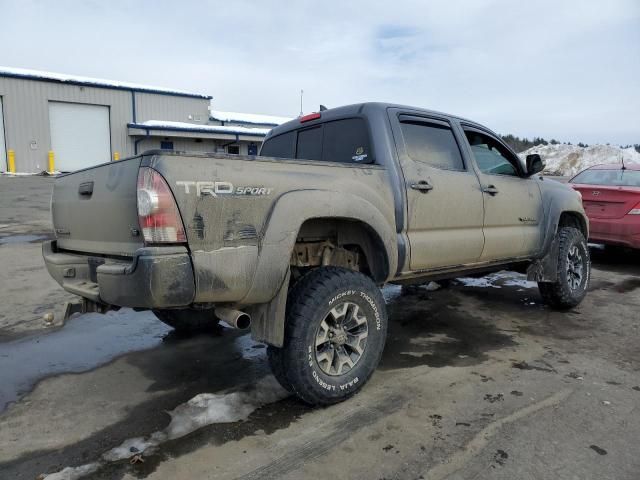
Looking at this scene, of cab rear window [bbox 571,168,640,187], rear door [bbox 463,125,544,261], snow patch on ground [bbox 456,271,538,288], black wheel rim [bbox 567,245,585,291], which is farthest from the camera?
cab rear window [bbox 571,168,640,187]

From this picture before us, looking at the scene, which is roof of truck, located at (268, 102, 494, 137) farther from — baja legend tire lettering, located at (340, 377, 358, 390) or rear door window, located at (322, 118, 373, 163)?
baja legend tire lettering, located at (340, 377, 358, 390)

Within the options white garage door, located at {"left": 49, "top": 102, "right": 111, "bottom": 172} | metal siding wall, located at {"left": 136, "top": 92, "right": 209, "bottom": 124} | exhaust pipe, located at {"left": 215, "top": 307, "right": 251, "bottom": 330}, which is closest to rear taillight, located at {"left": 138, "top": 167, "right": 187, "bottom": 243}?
exhaust pipe, located at {"left": 215, "top": 307, "right": 251, "bottom": 330}

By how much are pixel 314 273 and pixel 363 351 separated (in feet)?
2.09

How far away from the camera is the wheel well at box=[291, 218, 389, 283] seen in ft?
10.7

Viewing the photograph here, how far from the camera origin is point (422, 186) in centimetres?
366

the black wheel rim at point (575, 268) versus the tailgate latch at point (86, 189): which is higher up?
the tailgate latch at point (86, 189)

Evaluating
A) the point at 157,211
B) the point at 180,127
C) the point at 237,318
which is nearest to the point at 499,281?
the point at 237,318

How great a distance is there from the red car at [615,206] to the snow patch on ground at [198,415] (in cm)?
634

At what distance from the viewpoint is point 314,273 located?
3102 millimetres

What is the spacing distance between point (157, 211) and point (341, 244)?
1.42 meters

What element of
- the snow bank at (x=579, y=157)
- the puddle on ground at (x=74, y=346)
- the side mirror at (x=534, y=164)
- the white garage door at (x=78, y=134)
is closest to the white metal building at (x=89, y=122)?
the white garage door at (x=78, y=134)

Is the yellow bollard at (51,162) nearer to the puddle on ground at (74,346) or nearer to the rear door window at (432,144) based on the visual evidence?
the puddle on ground at (74,346)

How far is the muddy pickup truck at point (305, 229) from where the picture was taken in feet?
8.17

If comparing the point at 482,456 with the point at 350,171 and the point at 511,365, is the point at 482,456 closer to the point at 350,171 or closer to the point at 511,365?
the point at 511,365
